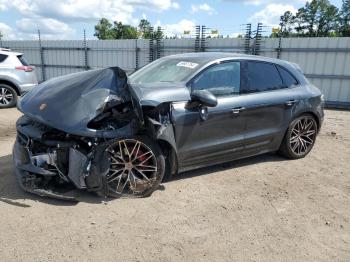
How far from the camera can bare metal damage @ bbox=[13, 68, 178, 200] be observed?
3996mm

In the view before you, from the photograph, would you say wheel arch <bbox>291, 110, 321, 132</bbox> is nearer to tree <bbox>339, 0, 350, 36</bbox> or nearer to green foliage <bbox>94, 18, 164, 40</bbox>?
green foliage <bbox>94, 18, 164, 40</bbox>

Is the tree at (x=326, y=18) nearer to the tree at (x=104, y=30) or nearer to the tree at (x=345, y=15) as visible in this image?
the tree at (x=345, y=15)

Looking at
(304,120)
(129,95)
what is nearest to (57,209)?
(129,95)

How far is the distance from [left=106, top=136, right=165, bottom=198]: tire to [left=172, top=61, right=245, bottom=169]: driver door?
381 mm

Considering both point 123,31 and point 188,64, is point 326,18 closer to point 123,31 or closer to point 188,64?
point 123,31

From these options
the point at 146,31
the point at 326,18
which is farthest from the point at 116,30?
the point at 326,18

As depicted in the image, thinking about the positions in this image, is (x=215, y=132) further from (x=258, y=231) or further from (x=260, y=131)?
(x=258, y=231)

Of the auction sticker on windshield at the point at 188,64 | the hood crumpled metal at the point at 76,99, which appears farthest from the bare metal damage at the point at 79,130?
the auction sticker on windshield at the point at 188,64

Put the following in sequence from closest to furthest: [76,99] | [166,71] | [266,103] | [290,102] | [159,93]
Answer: [76,99]
[159,93]
[166,71]
[266,103]
[290,102]

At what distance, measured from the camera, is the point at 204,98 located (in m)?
4.43

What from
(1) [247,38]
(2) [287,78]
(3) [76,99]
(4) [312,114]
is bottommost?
(4) [312,114]

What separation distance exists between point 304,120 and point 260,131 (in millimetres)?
1042

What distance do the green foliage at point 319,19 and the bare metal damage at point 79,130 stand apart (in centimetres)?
6180

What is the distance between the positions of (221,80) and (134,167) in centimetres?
170
